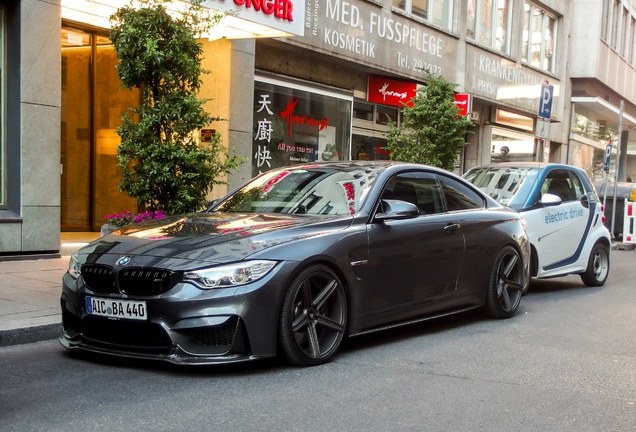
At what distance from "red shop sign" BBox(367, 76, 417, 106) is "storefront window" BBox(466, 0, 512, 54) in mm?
3942

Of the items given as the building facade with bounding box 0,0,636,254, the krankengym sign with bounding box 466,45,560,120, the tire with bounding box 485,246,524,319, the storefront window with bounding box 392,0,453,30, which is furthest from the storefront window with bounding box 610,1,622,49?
the tire with bounding box 485,246,524,319

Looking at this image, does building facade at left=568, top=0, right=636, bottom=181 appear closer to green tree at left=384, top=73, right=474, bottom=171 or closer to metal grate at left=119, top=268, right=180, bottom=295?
green tree at left=384, top=73, right=474, bottom=171

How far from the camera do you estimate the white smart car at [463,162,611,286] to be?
31.8 feet

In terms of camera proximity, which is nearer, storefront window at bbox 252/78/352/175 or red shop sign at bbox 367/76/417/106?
storefront window at bbox 252/78/352/175

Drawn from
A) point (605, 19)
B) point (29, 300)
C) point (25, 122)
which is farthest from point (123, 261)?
point (605, 19)

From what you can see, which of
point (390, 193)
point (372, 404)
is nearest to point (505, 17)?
point (390, 193)

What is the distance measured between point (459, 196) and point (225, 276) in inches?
122

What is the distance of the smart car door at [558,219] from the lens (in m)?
9.63

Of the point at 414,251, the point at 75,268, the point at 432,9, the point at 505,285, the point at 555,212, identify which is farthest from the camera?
the point at 432,9

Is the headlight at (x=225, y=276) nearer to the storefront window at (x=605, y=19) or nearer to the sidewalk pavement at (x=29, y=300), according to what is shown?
the sidewalk pavement at (x=29, y=300)

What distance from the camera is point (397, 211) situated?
6121mm

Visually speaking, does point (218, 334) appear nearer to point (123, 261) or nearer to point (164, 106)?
point (123, 261)

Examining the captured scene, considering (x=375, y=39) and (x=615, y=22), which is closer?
(x=375, y=39)

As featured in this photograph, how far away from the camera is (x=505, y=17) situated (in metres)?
25.5
